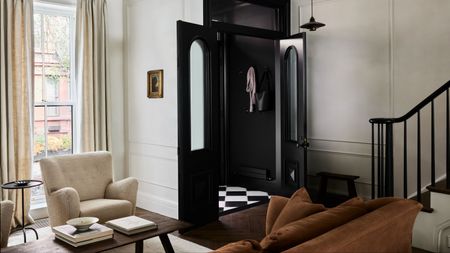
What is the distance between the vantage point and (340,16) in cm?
511

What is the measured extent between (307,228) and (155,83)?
12.1ft

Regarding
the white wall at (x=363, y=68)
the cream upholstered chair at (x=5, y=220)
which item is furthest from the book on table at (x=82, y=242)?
the white wall at (x=363, y=68)

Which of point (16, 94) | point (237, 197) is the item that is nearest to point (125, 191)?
point (16, 94)

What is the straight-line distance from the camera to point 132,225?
310 cm

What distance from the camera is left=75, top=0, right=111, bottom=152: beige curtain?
5.24m

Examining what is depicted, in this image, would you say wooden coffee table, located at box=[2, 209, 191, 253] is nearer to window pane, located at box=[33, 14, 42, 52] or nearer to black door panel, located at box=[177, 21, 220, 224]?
black door panel, located at box=[177, 21, 220, 224]

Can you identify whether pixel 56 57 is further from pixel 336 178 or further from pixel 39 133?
pixel 336 178

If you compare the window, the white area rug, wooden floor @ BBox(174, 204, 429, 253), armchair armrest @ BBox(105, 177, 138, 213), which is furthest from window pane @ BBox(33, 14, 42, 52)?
wooden floor @ BBox(174, 204, 429, 253)

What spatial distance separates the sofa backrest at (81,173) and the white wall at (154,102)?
0.81 metres

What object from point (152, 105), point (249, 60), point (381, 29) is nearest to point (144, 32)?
point (152, 105)

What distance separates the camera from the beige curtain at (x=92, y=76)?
17.2ft

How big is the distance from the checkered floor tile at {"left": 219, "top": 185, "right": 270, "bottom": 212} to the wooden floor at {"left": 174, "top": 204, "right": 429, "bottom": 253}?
47 cm

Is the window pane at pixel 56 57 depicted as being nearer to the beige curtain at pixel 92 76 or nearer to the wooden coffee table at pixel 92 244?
the beige curtain at pixel 92 76

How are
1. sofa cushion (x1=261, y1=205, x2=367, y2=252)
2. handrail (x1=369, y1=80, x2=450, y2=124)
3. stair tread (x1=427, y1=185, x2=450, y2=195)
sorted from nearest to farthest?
1. sofa cushion (x1=261, y1=205, x2=367, y2=252)
2. stair tread (x1=427, y1=185, x2=450, y2=195)
3. handrail (x1=369, y1=80, x2=450, y2=124)
